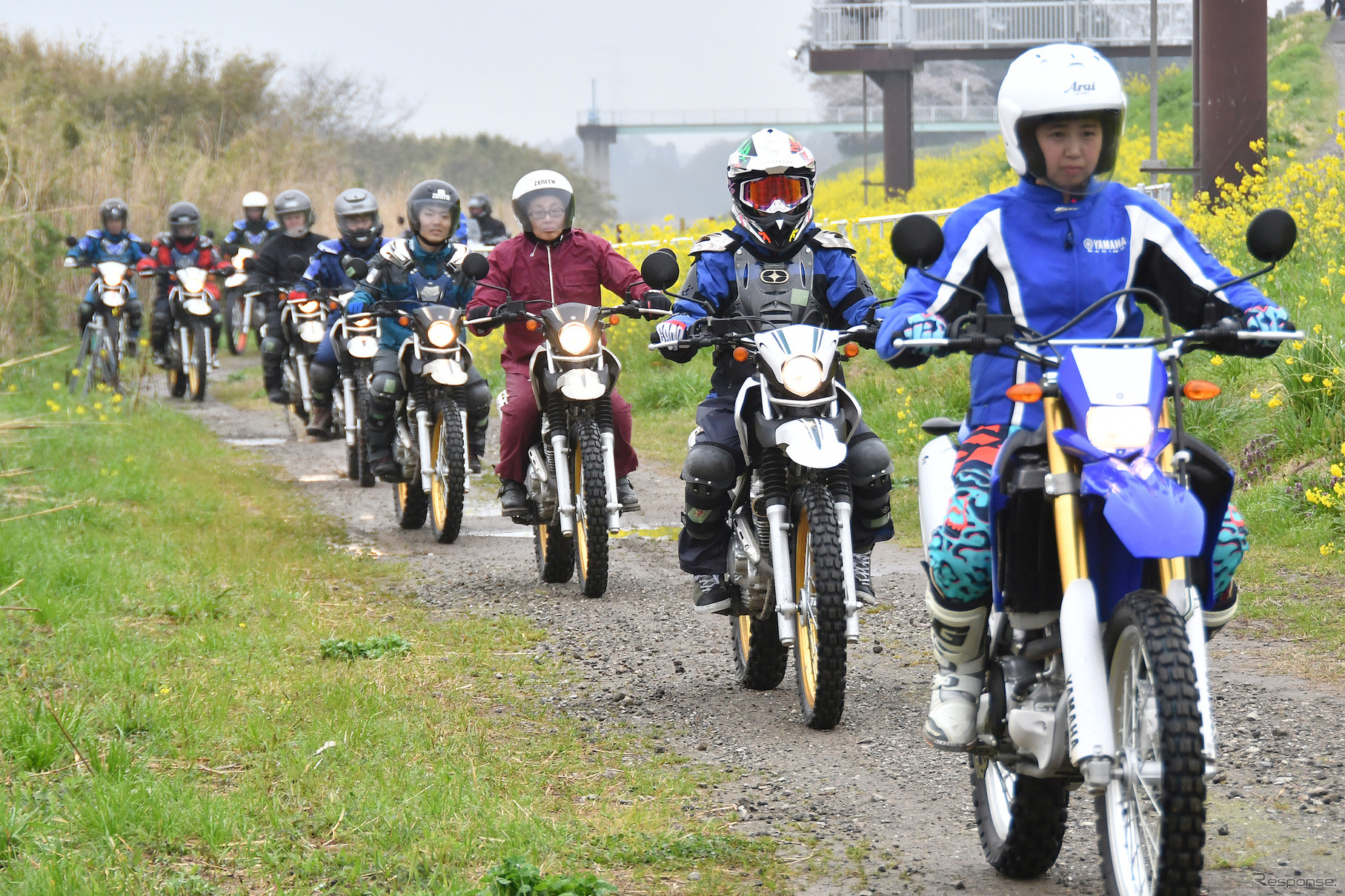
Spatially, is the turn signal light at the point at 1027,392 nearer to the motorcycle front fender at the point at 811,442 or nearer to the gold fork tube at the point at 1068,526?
the gold fork tube at the point at 1068,526

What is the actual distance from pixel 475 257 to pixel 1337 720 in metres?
4.49

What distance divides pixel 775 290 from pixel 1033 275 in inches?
94.9

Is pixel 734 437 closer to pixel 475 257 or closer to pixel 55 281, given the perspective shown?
pixel 475 257

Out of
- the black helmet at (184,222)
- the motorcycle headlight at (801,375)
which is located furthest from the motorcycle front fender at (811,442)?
the black helmet at (184,222)

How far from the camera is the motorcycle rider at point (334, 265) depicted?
1211 cm

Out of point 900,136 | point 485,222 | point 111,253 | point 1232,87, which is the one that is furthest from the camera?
point 900,136

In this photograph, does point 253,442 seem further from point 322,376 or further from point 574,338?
point 574,338

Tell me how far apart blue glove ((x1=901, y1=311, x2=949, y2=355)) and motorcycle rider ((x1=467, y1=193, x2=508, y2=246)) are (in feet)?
63.3

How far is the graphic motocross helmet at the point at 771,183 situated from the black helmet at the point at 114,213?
14.9 m

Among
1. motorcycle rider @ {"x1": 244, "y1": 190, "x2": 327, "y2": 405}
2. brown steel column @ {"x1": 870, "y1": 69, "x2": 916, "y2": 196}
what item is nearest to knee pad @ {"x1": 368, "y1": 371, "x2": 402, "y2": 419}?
motorcycle rider @ {"x1": 244, "y1": 190, "x2": 327, "y2": 405}

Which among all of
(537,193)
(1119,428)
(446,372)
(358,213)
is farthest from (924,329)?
(358,213)

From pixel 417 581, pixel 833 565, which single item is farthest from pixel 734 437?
pixel 417 581

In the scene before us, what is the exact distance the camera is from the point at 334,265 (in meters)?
12.8

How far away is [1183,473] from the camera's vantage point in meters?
3.26
